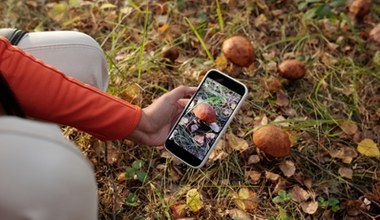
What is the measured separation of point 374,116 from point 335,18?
51 centimetres

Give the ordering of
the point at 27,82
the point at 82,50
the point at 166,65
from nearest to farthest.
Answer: the point at 27,82
the point at 82,50
the point at 166,65

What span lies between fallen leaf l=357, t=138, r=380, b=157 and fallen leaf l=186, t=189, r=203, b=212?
0.62 m

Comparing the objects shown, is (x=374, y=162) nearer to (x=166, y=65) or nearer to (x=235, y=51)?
(x=235, y=51)

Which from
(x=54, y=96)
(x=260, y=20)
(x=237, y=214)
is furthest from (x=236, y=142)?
(x=54, y=96)

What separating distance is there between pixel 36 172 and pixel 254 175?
1158 millimetres

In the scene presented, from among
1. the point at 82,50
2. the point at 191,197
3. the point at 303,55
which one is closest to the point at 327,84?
the point at 303,55

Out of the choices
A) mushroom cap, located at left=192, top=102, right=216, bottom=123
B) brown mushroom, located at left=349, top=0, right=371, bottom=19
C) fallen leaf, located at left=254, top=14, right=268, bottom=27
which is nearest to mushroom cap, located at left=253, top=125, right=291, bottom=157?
mushroom cap, located at left=192, top=102, right=216, bottom=123

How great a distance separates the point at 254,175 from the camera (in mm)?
1811

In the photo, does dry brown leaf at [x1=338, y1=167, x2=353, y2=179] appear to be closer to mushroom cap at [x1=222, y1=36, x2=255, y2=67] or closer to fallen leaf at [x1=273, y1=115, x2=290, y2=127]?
fallen leaf at [x1=273, y1=115, x2=290, y2=127]

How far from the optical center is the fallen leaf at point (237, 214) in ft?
5.60

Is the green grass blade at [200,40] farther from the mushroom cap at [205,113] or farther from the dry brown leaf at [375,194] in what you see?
the dry brown leaf at [375,194]

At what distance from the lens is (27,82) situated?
4.31 feet

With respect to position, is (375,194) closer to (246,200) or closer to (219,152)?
(246,200)

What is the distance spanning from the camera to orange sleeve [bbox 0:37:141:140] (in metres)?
1.31
